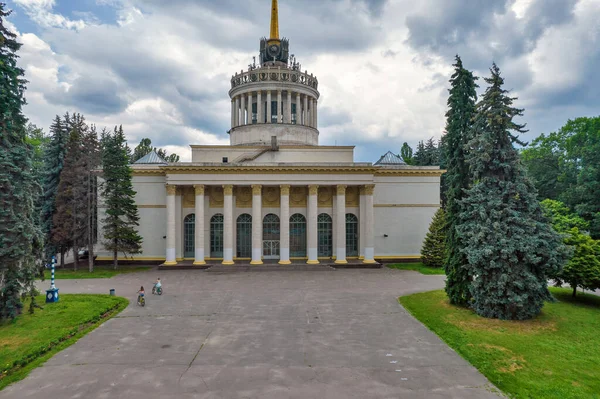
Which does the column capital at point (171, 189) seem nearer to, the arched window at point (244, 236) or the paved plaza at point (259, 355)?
the arched window at point (244, 236)

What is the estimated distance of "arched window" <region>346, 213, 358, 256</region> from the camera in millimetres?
33781

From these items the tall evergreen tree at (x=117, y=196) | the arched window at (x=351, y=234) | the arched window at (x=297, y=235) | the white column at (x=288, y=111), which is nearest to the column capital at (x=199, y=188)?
the tall evergreen tree at (x=117, y=196)

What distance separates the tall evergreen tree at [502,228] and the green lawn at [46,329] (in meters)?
16.7

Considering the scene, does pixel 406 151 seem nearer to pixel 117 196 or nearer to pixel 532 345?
pixel 117 196

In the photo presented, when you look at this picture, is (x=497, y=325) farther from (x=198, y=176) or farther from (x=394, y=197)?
(x=198, y=176)

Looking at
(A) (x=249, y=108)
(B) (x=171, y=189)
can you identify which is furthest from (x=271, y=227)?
(A) (x=249, y=108)

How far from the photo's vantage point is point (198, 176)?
30.9m

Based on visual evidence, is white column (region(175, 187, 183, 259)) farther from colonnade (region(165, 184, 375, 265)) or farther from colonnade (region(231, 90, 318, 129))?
colonnade (region(231, 90, 318, 129))

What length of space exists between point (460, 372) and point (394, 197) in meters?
25.3

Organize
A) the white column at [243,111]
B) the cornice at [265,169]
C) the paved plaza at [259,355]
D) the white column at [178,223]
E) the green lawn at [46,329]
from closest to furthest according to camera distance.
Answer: the paved plaza at [259,355] < the green lawn at [46,329] < the cornice at [265,169] < the white column at [178,223] < the white column at [243,111]

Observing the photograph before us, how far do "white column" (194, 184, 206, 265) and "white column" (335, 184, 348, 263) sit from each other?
39.8 feet

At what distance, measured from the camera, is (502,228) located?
15.0 metres

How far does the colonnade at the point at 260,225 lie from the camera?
101 ft

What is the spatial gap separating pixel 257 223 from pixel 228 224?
102 inches
